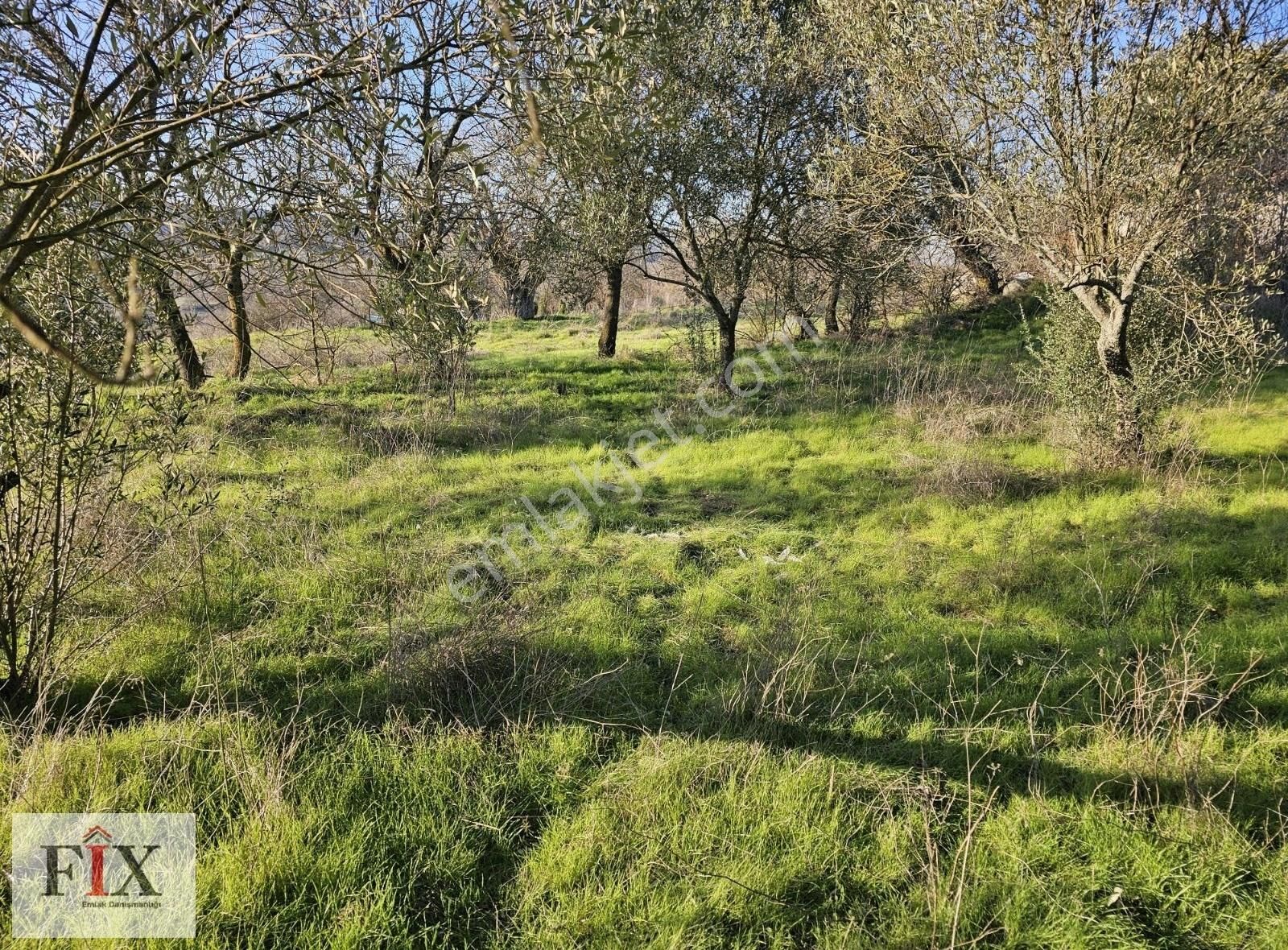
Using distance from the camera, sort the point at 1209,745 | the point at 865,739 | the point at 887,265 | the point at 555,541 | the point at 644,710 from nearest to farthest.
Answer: the point at 1209,745 < the point at 865,739 < the point at 644,710 < the point at 555,541 < the point at 887,265

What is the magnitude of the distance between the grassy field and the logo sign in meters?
0.09

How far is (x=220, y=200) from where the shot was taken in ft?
8.80

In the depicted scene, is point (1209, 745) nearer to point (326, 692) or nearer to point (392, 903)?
point (392, 903)

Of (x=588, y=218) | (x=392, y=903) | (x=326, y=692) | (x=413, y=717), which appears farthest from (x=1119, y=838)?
(x=588, y=218)

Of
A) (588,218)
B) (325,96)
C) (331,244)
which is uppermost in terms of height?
(588,218)

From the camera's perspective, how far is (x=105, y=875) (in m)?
2.65

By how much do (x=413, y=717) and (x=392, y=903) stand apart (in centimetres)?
125

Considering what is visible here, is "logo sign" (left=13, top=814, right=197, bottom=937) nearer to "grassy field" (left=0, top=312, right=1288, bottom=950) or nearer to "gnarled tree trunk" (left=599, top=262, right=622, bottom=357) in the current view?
"grassy field" (left=0, top=312, right=1288, bottom=950)

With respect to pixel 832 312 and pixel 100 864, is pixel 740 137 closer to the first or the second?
pixel 832 312

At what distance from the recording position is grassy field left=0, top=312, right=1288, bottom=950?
2715 millimetres

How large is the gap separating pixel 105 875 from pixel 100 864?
0.06m

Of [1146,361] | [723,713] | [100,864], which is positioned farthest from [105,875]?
[1146,361]

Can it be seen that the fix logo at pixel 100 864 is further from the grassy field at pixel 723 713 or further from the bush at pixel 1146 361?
the bush at pixel 1146 361

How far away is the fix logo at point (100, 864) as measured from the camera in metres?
2.58
